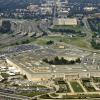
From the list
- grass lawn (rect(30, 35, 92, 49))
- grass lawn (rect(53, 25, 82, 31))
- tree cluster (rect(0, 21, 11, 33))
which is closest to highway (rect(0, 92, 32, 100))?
grass lawn (rect(30, 35, 92, 49))

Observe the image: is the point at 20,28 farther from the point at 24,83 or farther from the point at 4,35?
the point at 24,83

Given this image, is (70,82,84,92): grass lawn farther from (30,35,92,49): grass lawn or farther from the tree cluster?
the tree cluster

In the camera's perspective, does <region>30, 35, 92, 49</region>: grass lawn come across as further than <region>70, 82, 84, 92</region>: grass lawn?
Yes

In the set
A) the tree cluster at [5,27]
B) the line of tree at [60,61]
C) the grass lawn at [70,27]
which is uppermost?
the line of tree at [60,61]

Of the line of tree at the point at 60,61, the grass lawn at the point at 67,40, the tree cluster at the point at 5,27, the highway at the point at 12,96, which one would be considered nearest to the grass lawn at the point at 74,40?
the grass lawn at the point at 67,40

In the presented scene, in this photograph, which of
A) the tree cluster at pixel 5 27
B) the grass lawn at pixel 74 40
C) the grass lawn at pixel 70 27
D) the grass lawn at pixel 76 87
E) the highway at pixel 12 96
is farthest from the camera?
the grass lawn at pixel 70 27

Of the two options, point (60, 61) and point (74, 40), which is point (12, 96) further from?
point (74, 40)

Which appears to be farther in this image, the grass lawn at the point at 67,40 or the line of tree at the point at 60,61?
the grass lawn at the point at 67,40

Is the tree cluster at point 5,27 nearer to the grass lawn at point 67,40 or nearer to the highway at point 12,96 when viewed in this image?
the grass lawn at point 67,40

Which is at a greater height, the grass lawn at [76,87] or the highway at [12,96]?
the highway at [12,96]

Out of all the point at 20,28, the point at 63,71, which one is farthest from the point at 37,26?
the point at 63,71

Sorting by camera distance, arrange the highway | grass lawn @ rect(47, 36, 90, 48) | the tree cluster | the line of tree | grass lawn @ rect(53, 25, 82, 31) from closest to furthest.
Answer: the highway
the line of tree
grass lawn @ rect(47, 36, 90, 48)
the tree cluster
grass lawn @ rect(53, 25, 82, 31)
